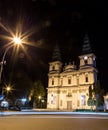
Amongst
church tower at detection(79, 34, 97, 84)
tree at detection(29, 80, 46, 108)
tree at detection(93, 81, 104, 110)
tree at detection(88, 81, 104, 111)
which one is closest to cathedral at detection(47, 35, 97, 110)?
church tower at detection(79, 34, 97, 84)

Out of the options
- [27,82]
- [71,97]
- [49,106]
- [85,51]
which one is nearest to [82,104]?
[71,97]

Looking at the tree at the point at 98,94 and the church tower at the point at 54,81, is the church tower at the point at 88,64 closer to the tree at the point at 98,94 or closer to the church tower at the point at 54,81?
the tree at the point at 98,94

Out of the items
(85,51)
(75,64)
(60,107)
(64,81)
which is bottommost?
(60,107)

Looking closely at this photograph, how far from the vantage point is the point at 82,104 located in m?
50.8

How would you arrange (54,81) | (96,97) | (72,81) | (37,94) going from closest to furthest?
(96,97)
(72,81)
(37,94)
(54,81)

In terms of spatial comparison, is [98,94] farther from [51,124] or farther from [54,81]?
[51,124]

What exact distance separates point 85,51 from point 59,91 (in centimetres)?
1638

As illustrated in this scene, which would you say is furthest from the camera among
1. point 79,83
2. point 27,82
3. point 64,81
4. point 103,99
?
point 27,82

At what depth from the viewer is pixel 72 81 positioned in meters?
56.6

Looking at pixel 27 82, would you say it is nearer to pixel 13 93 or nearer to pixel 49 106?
pixel 13 93

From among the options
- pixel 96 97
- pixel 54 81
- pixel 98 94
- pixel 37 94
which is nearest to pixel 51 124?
pixel 98 94

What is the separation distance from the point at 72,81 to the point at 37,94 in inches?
511

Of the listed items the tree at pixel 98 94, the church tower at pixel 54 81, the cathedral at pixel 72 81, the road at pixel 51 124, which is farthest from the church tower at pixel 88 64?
the road at pixel 51 124

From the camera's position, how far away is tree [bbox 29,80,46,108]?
58.8 m
